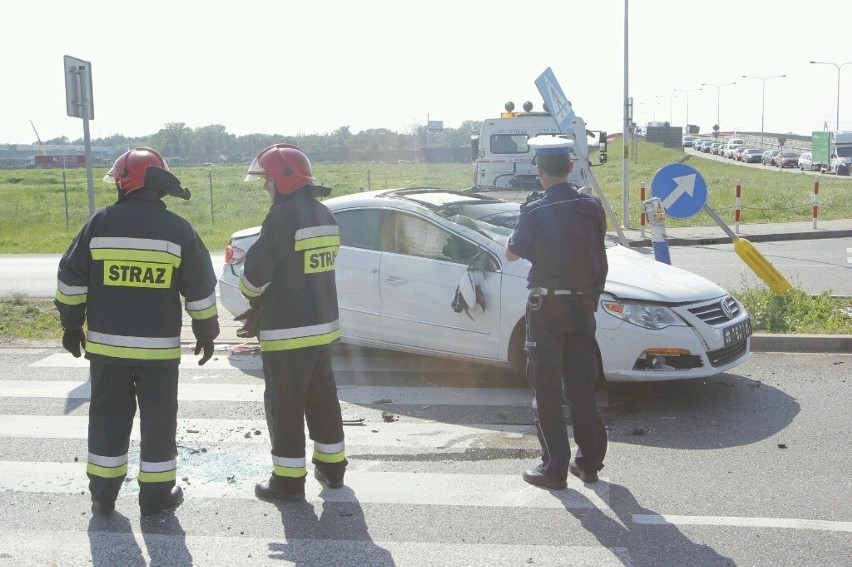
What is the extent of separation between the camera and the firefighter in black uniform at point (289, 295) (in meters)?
5.03

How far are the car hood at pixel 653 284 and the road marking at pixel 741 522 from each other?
226 cm

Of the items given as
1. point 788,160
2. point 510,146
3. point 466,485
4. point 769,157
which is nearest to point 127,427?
point 466,485

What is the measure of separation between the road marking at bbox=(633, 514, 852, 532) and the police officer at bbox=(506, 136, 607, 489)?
606 mm

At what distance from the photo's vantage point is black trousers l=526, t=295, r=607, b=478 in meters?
5.22

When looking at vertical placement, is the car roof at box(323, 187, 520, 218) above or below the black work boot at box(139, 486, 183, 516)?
above

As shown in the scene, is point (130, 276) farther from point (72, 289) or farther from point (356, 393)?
point (356, 393)

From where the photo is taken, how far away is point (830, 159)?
59.0m

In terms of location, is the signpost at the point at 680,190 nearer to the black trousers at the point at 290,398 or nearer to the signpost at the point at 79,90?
the black trousers at the point at 290,398

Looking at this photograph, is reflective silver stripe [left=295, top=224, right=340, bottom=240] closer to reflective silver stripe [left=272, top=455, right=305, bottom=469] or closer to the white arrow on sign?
reflective silver stripe [left=272, top=455, right=305, bottom=469]

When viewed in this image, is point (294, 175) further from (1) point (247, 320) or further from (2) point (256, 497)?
(2) point (256, 497)

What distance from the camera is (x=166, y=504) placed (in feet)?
16.3

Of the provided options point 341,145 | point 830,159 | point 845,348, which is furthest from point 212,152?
point 845,348

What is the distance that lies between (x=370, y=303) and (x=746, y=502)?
378 cm

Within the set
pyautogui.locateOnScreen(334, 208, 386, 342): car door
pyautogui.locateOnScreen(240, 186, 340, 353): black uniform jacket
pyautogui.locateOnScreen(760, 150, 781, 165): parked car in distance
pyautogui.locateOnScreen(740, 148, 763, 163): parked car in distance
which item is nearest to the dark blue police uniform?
pyautogui.locateOnScreen(240, 186, 340, 353): black uniform jacket
